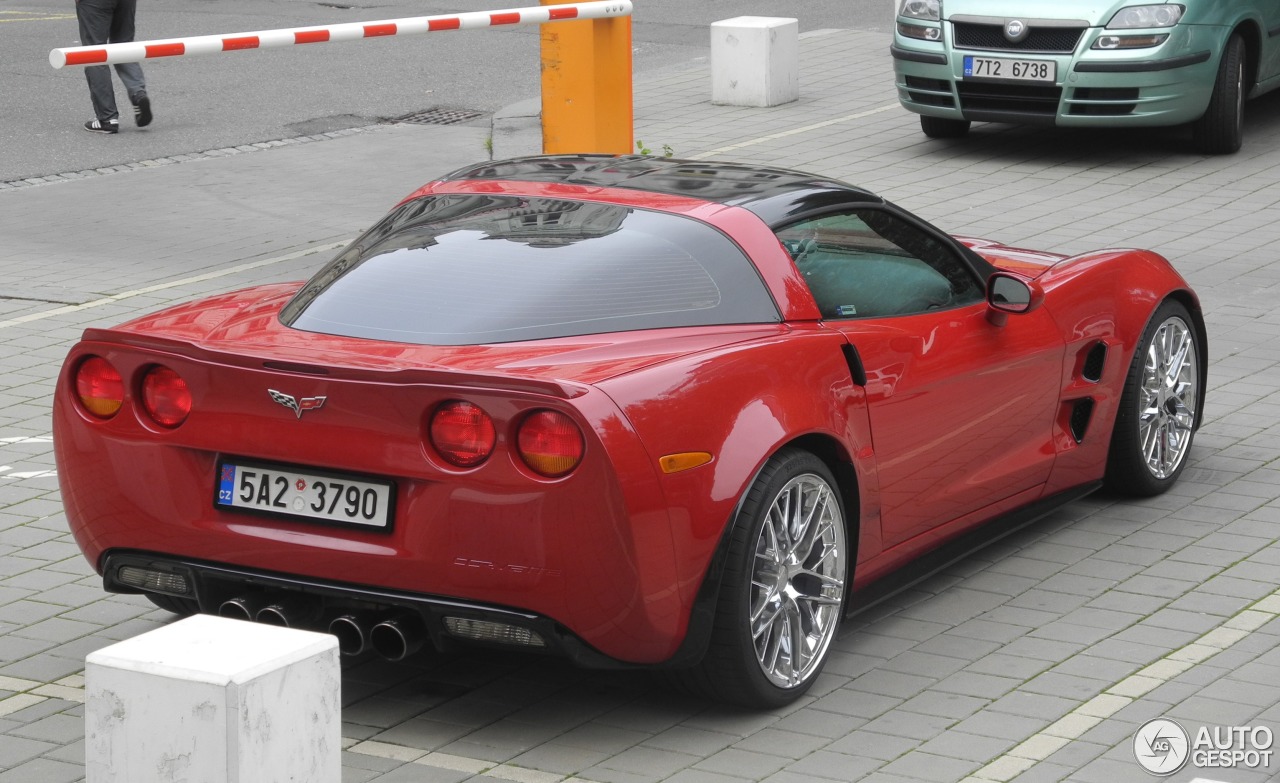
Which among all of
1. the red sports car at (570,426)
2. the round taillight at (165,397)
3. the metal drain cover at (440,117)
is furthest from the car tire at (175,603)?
the metal drain cover at (440,117)

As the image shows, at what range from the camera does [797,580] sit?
5.25 m

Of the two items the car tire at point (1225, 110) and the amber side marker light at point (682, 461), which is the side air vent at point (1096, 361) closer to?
the amber side marker light at point (682, 461)

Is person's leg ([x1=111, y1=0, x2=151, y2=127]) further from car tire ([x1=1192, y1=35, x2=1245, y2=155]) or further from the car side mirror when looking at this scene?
the car side mirror

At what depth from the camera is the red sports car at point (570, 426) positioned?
4695 millimetres

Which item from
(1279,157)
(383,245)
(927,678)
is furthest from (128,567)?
(1279,157)

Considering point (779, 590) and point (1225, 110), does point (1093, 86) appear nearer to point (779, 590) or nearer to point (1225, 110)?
point (1225, 110)

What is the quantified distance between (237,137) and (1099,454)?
9653mm

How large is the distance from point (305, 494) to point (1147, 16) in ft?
31.8

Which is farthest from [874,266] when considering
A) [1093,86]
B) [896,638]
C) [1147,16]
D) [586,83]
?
[1147,16]

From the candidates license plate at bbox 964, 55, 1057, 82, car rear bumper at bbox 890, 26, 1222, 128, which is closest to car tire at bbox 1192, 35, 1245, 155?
car rear bumper at bbox 890, 26, 1222, 128

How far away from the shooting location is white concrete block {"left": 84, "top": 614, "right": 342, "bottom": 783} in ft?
12.6

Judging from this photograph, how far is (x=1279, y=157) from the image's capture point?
13953mm

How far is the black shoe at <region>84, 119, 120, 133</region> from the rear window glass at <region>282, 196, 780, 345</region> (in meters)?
10.1

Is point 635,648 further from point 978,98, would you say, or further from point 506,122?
point 506,122
